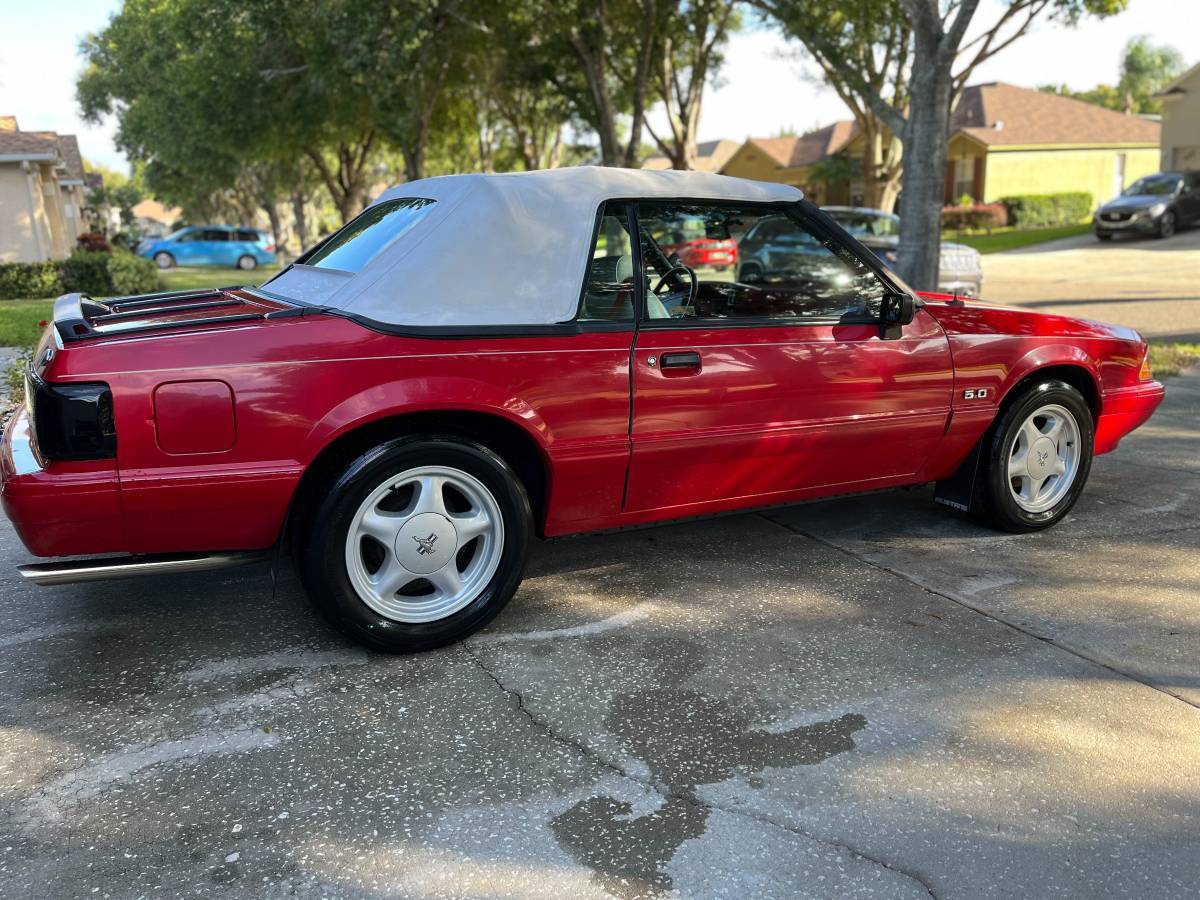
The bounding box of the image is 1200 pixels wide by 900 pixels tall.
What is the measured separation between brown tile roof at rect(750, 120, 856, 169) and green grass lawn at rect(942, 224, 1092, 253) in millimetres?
15196

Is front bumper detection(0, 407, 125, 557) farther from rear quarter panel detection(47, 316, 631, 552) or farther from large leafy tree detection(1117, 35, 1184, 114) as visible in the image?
large leafy tree detection(1117, 35, 1184, 114)

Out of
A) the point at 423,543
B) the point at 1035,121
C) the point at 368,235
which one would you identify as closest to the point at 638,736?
the point at 423,543

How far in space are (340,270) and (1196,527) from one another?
4.27m

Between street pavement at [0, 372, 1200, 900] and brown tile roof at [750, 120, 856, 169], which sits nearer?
street pavement at [0, 372, 1200, 900]

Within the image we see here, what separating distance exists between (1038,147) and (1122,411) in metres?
40.0

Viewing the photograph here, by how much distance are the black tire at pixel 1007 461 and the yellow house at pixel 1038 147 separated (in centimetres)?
3775

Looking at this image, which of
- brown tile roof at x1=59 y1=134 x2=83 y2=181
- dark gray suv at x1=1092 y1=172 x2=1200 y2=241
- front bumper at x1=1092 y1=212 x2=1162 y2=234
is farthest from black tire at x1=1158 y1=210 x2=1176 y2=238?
brown tile roof at x1=59 y1=134 x2=83 y2=181

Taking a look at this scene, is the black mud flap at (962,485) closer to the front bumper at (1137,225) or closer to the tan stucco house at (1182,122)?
the front bumper at (1137,225)

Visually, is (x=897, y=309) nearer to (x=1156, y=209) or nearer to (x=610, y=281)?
(x=610, y=281)

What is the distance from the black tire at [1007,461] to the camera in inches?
180

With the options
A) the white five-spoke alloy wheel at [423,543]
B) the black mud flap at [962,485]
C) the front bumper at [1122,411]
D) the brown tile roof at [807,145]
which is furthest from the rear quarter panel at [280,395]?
the brown tile roof at [807,145]

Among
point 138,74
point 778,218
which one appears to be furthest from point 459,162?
point 778,218

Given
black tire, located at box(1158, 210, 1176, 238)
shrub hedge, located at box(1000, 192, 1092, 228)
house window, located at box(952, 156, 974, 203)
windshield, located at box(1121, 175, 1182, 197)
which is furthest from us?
house window, located at box(952, 156, 974, 203)

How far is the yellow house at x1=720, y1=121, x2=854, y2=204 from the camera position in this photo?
48.2 m
